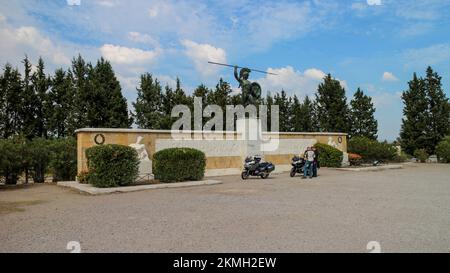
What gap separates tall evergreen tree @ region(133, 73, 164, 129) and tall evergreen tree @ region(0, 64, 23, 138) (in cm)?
847

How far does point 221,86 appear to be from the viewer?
34562 mm

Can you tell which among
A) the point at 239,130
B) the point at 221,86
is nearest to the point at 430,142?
the point at 221,86

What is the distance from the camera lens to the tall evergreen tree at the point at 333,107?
35031 millimetres

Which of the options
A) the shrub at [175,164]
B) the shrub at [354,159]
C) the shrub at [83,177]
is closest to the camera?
the shrub at [83,177]

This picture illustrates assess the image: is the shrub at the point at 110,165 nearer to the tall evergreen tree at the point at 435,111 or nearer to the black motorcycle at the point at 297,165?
the black motorcycle at the point at 297,165

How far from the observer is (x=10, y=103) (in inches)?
1100

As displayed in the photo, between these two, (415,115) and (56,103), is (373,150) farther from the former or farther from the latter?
(56,103)

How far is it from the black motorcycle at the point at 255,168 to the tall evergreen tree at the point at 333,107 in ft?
64.3

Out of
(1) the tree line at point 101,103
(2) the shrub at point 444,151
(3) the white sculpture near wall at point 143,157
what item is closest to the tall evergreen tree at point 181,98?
(1) the tree line at point 101,103

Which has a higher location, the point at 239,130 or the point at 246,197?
the point at 239,130

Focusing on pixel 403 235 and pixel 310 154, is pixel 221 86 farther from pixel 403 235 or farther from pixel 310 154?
pixel 403 235

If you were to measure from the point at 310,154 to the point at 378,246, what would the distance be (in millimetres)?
11646

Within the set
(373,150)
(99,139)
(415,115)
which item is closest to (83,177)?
(99,139)

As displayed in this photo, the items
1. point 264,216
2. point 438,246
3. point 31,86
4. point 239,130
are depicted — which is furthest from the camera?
point 31,86
